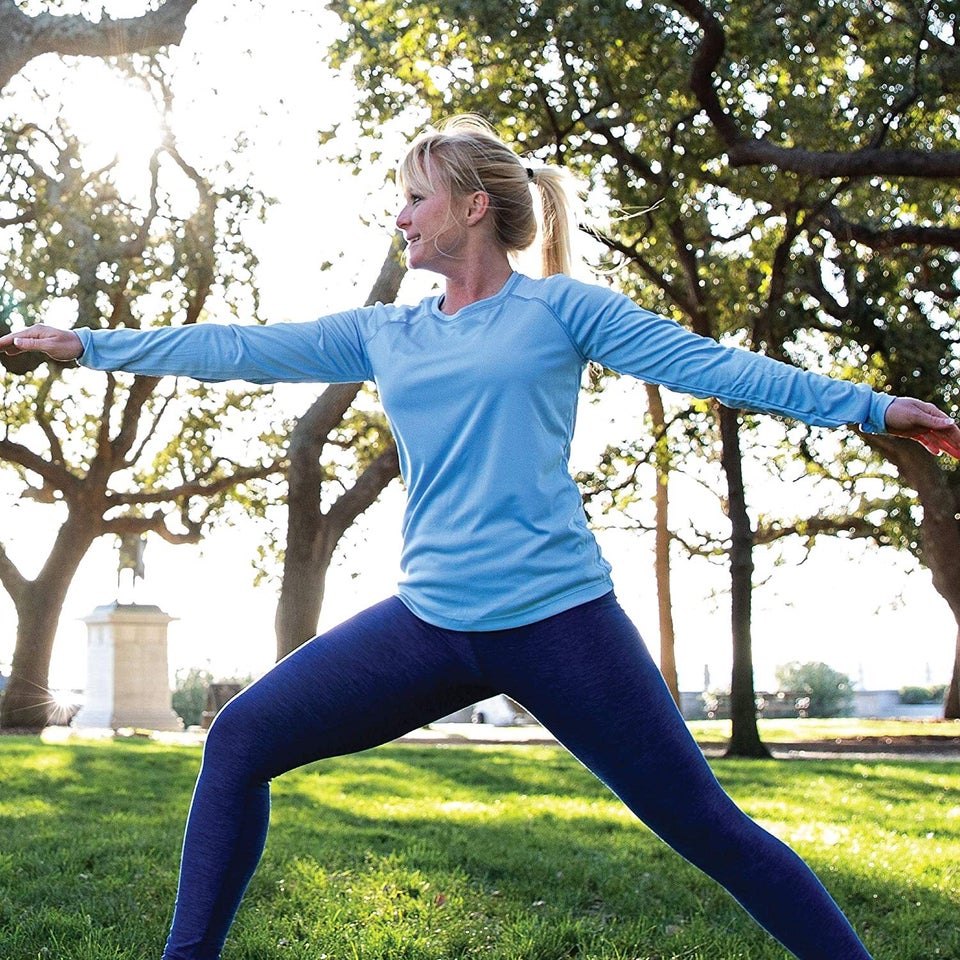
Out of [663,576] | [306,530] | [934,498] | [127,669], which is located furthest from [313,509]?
[934,498]

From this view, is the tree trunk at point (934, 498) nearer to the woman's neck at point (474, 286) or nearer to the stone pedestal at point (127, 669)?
the stone pedestal at point (127, 669)

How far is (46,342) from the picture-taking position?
306 cm

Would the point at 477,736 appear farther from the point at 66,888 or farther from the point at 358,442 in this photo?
the point at 66,888

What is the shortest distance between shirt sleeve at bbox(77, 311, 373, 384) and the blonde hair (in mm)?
402

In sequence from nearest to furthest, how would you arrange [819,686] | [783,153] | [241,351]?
[241,351] → [783,153] → [819,686]

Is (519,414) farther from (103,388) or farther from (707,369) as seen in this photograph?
(103,388)

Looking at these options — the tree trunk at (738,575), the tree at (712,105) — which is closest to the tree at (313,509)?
the tree at (712,105)

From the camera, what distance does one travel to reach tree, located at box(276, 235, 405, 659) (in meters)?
16.1

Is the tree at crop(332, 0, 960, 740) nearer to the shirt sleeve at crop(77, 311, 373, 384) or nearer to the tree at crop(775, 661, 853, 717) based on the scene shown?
the shirt sleeve at crop(77, 311, 373, 384)

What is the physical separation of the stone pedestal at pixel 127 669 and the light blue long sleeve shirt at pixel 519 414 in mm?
22452

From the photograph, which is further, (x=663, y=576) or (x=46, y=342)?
(x=663, y=576)

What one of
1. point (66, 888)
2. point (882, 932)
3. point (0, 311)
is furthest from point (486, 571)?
point (0, 311)

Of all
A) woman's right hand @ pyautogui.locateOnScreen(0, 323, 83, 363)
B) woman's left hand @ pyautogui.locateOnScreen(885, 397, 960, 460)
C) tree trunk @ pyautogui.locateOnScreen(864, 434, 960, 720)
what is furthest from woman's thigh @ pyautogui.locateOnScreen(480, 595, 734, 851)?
tree trunk @ pyautogui.locateOnScreen(864, 434, 960, 720)

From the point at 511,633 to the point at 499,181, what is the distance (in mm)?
1119
